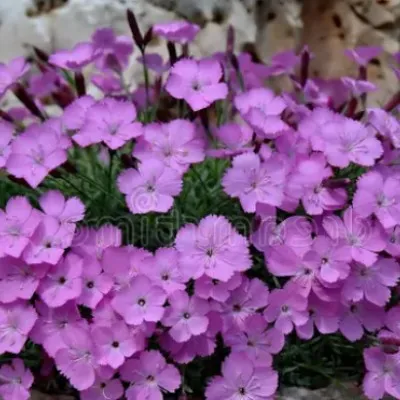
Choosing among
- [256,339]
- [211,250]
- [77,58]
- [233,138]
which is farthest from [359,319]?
[77,58]

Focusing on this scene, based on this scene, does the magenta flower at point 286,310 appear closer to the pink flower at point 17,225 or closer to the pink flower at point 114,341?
the pink flower at point 114,341

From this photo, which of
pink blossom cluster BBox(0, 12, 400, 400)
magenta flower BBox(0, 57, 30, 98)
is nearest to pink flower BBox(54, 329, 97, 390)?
pink blossom cluster BBox(0, 12, 400, 400)

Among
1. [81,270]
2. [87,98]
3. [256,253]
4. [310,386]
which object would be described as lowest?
[310,386]

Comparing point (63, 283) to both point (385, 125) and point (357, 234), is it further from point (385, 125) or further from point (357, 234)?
point (385, 125)

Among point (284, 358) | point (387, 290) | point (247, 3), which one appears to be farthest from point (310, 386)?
point (247, 3)

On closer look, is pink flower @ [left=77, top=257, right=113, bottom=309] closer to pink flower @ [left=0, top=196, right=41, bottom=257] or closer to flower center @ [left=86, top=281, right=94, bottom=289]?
flower center @ [left=86, top=281, right=94, bottom=289]

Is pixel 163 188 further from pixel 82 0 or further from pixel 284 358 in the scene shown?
pixel 82 0
